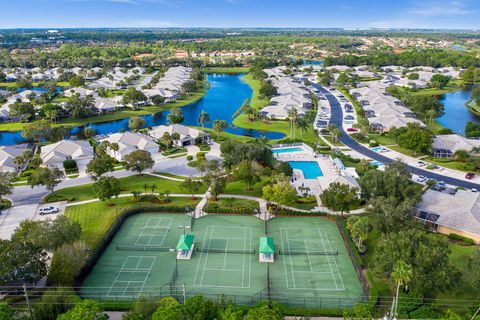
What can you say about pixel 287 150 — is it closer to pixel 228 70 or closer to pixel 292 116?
pixel 292 116

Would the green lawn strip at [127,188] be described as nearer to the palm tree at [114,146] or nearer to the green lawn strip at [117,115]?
the palm tree at [114,146]

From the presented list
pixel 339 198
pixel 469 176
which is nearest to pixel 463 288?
pixel 339 198

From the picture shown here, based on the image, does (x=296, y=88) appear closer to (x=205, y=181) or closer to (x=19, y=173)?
Answer: (x=205, y=181)

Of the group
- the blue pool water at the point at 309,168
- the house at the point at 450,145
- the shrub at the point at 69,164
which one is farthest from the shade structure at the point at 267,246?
the house at the point at 450,145

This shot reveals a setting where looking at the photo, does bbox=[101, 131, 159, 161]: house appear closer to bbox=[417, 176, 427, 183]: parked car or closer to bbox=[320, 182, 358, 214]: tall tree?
bbox=[320, 182, 358, 214]: tall tree

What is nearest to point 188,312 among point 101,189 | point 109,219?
point 109,219
